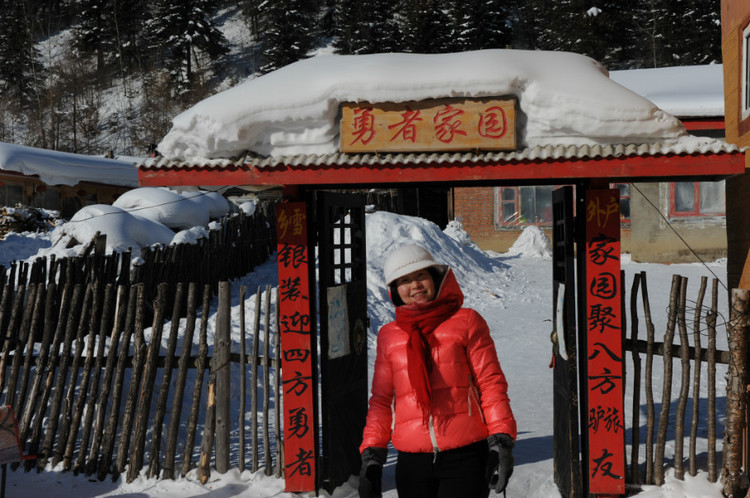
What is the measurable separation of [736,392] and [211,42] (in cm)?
6224

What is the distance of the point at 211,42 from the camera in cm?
6225

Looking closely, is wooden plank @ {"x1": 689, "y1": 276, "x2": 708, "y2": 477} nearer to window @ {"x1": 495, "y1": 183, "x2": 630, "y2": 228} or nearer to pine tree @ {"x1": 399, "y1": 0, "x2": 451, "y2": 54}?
window @ {"x1": 495, "y1": 183, "x2": 630, "y2": 228}

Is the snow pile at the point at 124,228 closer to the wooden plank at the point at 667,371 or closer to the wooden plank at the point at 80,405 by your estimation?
the wooden plank at the point at 80,405

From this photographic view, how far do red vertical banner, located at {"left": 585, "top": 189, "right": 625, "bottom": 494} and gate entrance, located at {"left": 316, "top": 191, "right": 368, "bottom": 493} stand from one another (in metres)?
2.01

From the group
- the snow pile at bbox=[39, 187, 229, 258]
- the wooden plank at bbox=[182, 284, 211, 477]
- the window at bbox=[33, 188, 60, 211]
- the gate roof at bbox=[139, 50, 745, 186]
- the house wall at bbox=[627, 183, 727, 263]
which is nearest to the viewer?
the gate roof at bbox=[139, 50, 745, 186]

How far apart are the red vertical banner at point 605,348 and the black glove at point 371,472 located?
2639 millimetres

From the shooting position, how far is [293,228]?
593 cm

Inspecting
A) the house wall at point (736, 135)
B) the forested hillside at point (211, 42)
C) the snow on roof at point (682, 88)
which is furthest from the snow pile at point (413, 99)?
the forested hillside at point (211, 42)

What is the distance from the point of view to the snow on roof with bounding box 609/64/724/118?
17.6 meters

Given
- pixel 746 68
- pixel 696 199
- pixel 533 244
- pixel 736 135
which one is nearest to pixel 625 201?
pixel 696 199

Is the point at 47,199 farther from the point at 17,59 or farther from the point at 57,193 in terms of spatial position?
the point at 17,59

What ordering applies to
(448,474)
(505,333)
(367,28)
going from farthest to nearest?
(367,28) → (505,333) → (448,474)

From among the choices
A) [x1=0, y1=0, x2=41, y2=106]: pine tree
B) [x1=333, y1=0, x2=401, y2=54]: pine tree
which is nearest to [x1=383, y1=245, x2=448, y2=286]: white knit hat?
[x1=333, y1=0, x2=401, y2=54]: pine tree

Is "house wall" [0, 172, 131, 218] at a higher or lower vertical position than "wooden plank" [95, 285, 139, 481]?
higher
